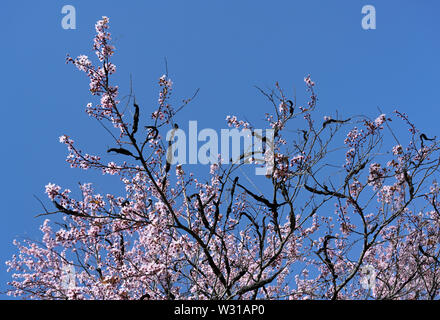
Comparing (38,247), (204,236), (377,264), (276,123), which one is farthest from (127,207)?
(377,264)

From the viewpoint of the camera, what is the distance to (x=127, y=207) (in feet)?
21.7

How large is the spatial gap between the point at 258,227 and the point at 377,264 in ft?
19.5

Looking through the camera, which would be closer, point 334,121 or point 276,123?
point 334,121

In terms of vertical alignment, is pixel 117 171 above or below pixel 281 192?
above
